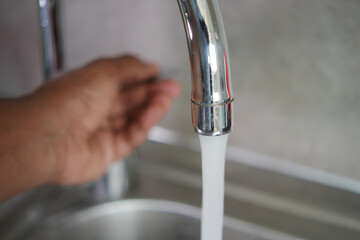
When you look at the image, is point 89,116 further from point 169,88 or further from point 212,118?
point 212,118

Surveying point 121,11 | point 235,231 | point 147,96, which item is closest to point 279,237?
point 235,231

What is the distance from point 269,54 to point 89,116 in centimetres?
28

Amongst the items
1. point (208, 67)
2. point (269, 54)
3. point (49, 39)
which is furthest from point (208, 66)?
point (49, 39)

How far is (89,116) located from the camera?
58cm

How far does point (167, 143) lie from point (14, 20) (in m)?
0.35

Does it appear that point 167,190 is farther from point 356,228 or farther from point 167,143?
point 356,228

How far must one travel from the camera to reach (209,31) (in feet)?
0.90

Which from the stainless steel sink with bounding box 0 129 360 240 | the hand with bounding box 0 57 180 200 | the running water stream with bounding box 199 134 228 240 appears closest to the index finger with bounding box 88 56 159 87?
the hand with bounding box 0 57 180 200

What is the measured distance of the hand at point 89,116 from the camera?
514mm

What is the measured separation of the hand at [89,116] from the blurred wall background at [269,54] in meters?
0.06

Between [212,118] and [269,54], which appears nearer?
[212,118]

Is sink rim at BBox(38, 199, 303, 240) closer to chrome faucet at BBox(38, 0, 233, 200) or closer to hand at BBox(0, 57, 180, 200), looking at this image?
hand at BBox(0, 57, 180, 200)

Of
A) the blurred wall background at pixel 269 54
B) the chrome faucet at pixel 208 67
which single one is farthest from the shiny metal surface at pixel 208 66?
the blurred wall background at pixel 269 54

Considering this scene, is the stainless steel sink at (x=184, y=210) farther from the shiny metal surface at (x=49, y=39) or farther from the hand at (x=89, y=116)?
the shiny metal surface at (x=49, y=39)
